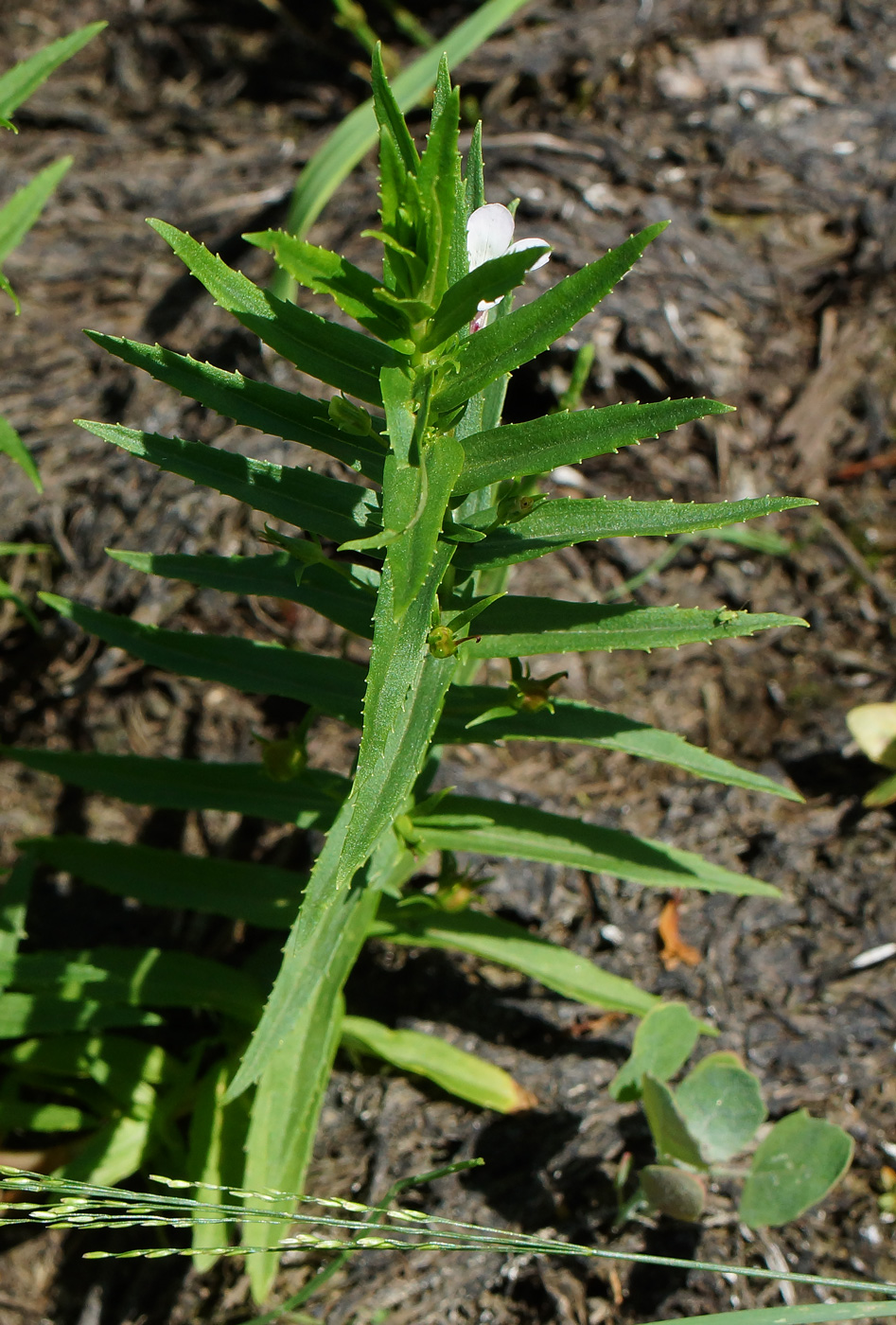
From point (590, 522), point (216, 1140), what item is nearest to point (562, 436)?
point (590, 522)

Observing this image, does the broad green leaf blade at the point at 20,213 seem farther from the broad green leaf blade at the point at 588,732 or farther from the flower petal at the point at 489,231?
the broad green leaf blade at the point at 588,732

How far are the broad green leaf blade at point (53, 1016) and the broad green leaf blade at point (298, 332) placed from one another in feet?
4.52

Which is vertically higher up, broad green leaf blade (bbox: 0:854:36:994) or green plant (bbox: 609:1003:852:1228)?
broad green leaf blade (bbox: 0:854:36:994)

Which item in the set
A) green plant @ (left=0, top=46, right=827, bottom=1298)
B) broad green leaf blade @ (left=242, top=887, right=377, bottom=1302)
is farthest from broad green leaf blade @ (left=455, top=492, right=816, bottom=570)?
broad green leaf blade @ (left=242, top=887, right=377, bottom=1302)

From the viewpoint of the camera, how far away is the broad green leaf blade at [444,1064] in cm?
224

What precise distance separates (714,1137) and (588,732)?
942mm

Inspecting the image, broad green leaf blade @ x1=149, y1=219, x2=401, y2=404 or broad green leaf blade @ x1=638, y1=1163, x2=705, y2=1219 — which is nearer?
broad green leaf blade @ x1=149, y1=219, x2=401, y2=404

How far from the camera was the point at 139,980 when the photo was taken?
83.6 inches

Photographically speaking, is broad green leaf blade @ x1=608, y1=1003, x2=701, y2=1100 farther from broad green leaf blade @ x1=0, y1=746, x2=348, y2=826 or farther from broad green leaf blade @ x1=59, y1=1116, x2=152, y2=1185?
broad green leaf blade @ x1=59, y1=1116, x2=152, y2=1185

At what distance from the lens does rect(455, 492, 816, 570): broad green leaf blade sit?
4.50 feet

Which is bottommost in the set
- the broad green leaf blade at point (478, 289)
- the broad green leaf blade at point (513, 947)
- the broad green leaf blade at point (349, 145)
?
the broad green leaf blade at point (513, 947)

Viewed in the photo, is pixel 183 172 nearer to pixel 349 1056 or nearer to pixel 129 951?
pixel 129 951

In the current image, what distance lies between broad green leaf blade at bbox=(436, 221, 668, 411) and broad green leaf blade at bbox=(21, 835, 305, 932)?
1.13 metres

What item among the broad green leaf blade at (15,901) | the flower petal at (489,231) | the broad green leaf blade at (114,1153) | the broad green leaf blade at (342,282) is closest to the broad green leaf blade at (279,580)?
the broad green leaf blade at (342,282)
